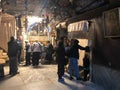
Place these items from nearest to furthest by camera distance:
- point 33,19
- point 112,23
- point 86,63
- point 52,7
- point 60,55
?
point 112,23
point 86,63
point 60,55
point 52,7
point 33,19

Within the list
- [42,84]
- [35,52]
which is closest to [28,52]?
[35,52]

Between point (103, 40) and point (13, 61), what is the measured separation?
690 cm

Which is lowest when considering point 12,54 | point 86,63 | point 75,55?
point 86,63

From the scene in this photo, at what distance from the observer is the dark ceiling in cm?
1266

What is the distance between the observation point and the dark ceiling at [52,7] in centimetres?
1266

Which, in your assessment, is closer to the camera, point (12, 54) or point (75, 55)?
point (75, 55)

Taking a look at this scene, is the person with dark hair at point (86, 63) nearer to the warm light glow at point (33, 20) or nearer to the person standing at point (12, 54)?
the person standing at point (12, 54)

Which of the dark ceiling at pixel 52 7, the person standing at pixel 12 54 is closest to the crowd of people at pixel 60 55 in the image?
the person standing at pixel 12 54

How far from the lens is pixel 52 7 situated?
1888 centimetres

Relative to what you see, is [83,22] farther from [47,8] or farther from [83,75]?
[47,8]

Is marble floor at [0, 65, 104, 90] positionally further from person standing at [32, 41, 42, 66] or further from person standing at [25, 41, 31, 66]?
person standing at [25, 41, 31, 66]

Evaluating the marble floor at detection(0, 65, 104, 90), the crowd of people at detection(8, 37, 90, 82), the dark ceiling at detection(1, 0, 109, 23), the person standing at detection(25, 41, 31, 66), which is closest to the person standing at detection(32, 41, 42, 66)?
the crowd of people at detection(8, 37, 90, 82)

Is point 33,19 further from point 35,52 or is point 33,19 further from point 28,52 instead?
point 35,52

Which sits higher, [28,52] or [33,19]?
[33,19]
